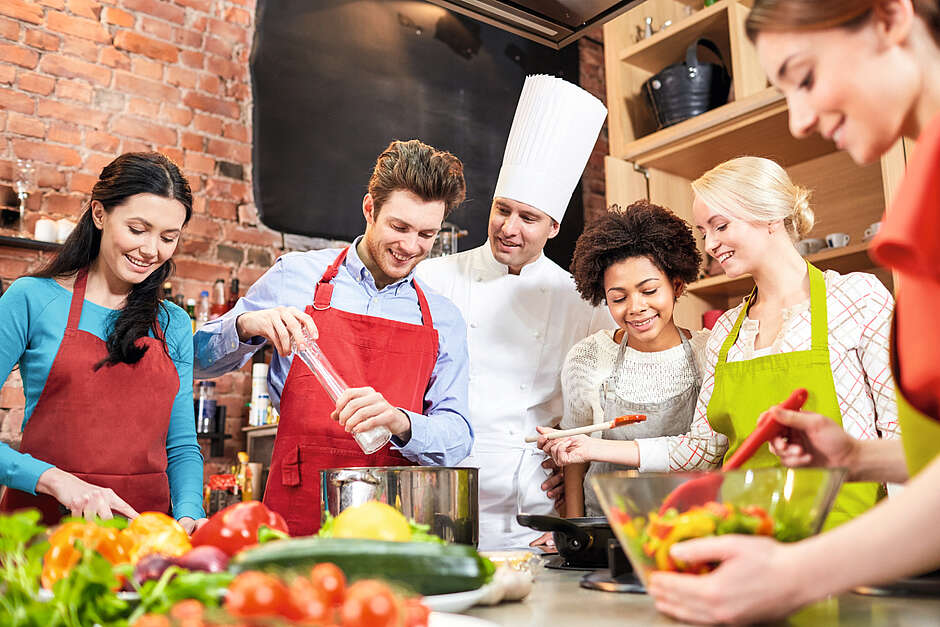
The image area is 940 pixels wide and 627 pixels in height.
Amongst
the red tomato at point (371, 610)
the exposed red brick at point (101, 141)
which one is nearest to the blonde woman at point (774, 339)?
the red tomato at point (371, 610)

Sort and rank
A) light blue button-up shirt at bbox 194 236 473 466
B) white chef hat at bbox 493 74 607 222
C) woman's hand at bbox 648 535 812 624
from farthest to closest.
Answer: white chef hat at bbox 493 74 607 222 < light blue button-up shirt at bbox 194 236 473 466 < woman's hand at bbox 648 535 812 624

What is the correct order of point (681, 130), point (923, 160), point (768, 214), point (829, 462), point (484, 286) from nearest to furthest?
1. point (923, 160)
2. point (829, 462)
3. point (768, 214)
4. point (484, 286)
5. point (681, 130)

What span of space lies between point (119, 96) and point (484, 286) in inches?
78.1

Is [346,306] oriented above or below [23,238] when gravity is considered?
below

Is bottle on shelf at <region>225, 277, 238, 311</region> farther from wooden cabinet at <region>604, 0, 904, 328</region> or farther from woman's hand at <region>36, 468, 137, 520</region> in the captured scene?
woman's hand at <region>36, 468, 137, 520</region>

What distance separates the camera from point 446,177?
182 centimetres

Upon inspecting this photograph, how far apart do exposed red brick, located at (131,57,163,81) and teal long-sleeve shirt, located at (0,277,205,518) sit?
202cm

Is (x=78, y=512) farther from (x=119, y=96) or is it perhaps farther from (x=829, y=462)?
(x=119, y=96)

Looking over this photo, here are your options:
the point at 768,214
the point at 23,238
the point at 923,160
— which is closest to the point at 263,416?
the point at 23,238

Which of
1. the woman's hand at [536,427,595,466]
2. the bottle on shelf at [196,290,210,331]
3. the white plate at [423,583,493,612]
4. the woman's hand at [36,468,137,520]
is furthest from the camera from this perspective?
the bottle on shelf at [196,290,210,331]

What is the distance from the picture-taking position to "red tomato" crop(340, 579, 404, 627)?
19.1 inches

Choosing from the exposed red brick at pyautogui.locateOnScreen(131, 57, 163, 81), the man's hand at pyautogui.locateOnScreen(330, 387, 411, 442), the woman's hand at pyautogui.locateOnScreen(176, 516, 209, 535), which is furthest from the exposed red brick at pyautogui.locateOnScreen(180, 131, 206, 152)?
the man's hand at pyautogui.locateOnScreen(330, 387, 411, 442)

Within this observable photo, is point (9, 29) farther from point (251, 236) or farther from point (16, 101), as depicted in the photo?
point (251, 236)

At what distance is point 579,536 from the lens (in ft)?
3.48
